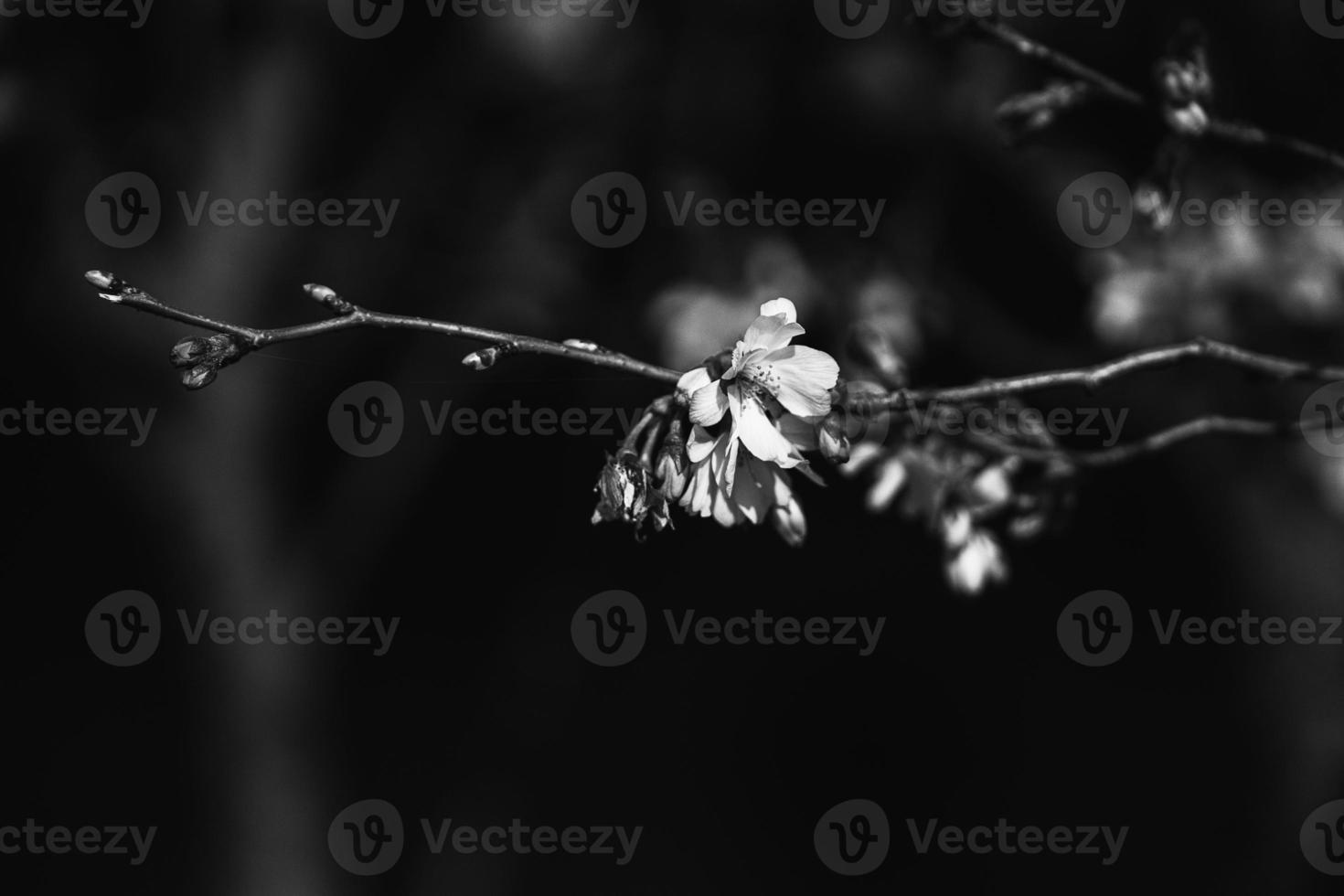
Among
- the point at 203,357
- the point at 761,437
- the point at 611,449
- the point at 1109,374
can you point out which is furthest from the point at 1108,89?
the point at 611,449

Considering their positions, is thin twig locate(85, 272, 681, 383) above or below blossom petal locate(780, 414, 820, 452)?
below

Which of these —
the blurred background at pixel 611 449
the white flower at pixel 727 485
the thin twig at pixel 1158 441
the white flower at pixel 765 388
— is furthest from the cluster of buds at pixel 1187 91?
the blurred background at pixel 611 449

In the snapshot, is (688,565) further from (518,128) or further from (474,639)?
(518,128)

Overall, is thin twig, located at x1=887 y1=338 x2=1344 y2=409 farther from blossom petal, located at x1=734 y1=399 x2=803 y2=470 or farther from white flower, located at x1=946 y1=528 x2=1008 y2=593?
white flower, located at x1=946 y1=528 x2=1008 y2=593

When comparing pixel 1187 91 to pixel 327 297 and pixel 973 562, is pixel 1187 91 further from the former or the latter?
pixel 327 297

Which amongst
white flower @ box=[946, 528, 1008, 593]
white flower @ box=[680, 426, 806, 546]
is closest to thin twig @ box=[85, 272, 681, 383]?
white flower @ box=[680, 426, 806, 546]

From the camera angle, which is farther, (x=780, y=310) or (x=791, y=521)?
(x=791, y=521)

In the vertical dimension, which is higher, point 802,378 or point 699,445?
point 802,378
